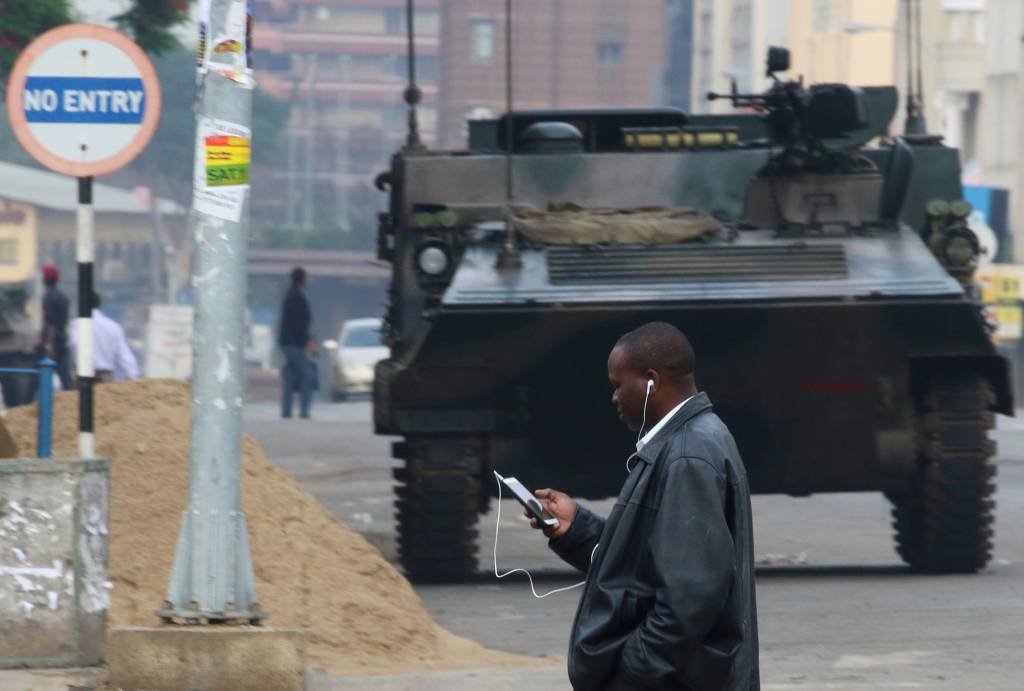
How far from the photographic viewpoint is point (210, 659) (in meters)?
7.75

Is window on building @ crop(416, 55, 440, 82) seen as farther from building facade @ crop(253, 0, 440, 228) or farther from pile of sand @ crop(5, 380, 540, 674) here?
pile of sand @ crop(5, 380, 540, 674)

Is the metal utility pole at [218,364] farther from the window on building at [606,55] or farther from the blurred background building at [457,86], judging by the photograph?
the window on building at [606,55]

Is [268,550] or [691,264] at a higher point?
[691,264]

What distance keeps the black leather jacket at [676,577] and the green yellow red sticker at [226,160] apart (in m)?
3.39

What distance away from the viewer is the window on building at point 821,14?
202 ft

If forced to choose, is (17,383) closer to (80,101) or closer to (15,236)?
(80,101)

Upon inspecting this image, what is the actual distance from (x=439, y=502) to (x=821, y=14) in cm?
5221

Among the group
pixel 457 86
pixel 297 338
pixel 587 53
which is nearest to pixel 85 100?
pixel 297 338

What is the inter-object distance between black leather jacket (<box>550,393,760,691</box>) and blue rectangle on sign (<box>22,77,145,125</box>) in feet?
15.1

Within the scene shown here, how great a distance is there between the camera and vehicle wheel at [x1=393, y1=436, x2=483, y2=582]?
11.7 m

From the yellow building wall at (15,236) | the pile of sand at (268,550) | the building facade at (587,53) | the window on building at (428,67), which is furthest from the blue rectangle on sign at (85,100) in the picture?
the window on building at (428,67)

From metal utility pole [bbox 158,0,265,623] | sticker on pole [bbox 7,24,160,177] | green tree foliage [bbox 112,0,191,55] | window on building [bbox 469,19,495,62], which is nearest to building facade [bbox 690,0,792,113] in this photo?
window on building [bbox 469,19,495,62]

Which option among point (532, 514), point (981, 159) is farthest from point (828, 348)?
point (981, 159)

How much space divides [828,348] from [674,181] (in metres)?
1.81
